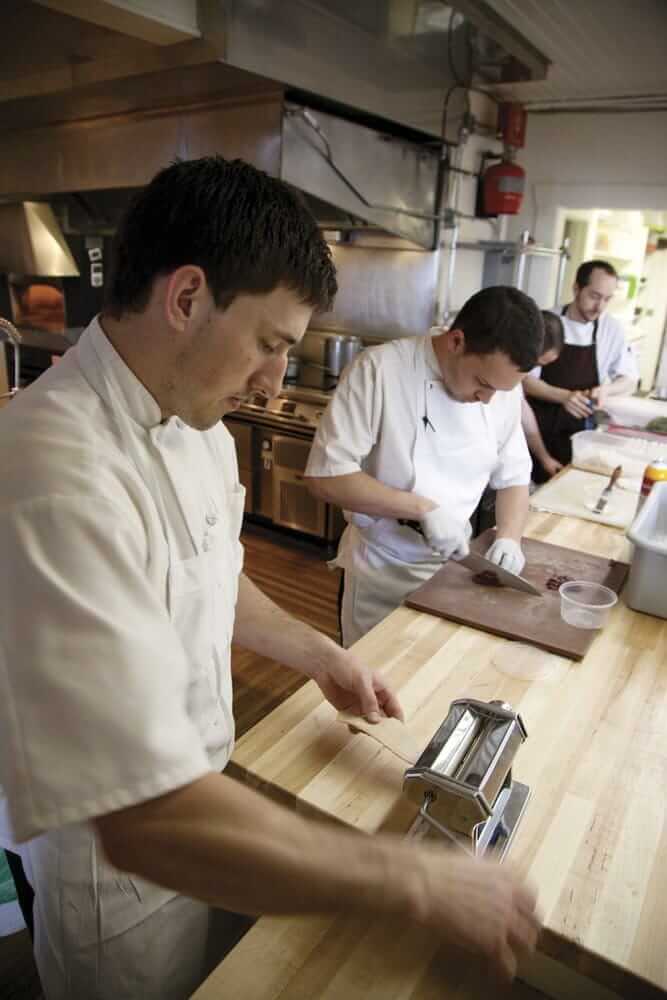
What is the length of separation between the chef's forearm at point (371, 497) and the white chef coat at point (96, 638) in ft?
3.11

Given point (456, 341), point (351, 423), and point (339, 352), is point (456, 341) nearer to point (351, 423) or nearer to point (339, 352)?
point (351, 423)

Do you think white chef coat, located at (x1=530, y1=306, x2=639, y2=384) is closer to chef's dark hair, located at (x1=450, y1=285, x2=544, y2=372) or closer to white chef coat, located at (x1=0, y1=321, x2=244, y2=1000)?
chef's dark hair, located at (x1=450, y1=285, x2=544, y2=372)

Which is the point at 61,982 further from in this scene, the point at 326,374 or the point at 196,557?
the point at 326,374

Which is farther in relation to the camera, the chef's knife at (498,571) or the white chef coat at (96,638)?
the chef's knife at (498,571)

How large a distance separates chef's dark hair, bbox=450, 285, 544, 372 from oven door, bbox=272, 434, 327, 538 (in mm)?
2453

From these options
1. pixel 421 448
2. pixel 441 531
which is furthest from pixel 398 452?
pixel 441 531

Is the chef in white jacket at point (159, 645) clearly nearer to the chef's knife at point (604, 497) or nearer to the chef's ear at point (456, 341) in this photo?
the chef's ear at point (456, 341)

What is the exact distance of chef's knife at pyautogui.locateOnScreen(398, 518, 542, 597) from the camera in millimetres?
1622

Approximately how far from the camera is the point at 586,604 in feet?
5.06

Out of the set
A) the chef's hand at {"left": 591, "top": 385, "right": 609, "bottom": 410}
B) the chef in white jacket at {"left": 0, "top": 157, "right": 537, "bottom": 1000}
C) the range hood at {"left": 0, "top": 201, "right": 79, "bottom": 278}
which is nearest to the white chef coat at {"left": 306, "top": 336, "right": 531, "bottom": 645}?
the chef in white jacket at {"left": 0, "top": 157, "right": 537, "bottom": 1000}

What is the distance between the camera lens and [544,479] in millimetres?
3672

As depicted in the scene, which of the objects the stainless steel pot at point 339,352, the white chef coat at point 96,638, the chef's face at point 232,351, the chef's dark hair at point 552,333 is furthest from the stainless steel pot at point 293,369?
the chef's face at point 232,351

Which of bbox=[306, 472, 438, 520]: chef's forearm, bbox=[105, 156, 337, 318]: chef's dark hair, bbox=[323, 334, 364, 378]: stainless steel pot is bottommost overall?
bbox=[306, 472, 438, 520]: chef's forearm

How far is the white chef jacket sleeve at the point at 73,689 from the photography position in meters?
0.61
